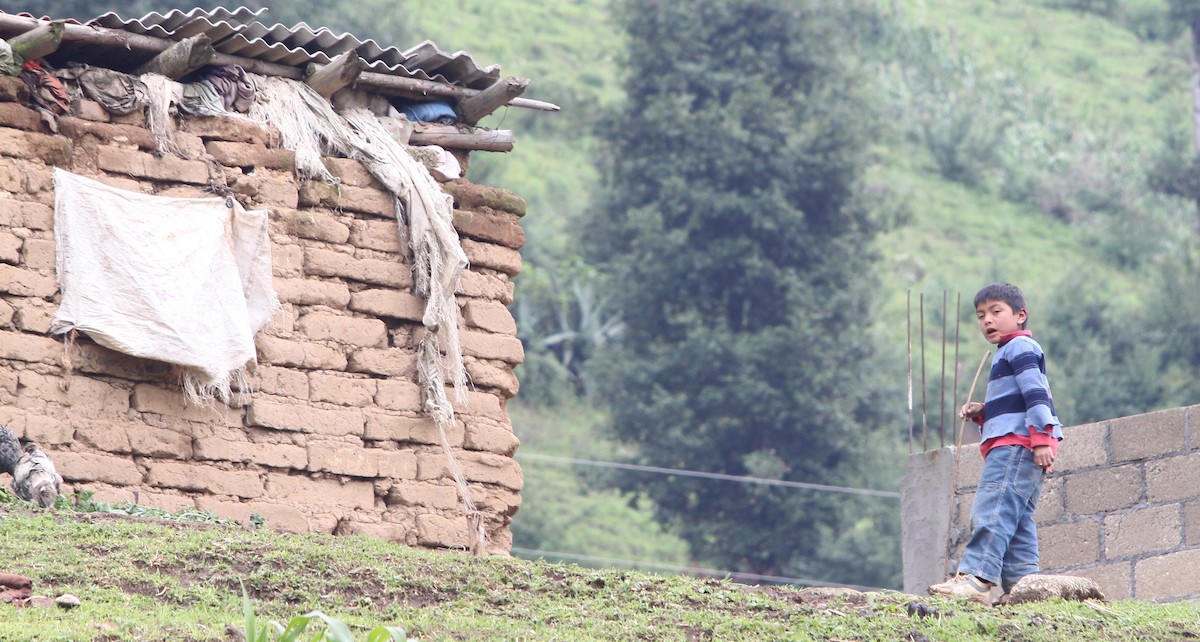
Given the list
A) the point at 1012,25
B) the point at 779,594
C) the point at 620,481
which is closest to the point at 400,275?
the point at 779,594

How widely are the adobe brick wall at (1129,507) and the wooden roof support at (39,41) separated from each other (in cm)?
521

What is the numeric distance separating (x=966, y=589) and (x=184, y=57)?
4.18 metres

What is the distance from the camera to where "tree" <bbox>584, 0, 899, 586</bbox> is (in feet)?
75.2

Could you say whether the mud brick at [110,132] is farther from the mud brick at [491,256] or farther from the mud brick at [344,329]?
the mud brick at [491,256]

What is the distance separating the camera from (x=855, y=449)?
76.7ft

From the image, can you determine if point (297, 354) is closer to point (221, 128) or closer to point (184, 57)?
point (221, 128)

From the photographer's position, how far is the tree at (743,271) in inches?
902

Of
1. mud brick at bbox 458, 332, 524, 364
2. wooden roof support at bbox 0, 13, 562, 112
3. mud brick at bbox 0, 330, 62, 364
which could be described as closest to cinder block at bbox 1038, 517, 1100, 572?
mud brick at bbox 458, 332, 524, 364

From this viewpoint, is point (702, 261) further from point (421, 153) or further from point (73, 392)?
point (73, 392)

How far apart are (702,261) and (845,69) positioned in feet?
14.5

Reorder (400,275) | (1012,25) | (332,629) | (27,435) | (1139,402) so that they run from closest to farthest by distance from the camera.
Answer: (332,629) < (27,435) < (400,275) < (1139,402) < (1012,25)

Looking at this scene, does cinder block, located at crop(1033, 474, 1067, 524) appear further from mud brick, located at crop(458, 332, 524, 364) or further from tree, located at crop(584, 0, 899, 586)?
tree, located at crop(584, 0, 899, 586)

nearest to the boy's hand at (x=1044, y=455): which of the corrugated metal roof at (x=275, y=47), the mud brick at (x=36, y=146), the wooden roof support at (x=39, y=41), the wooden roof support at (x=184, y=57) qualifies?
the corrugated metal roof at (x=275, y=47)

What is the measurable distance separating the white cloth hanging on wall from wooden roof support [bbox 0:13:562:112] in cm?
66
